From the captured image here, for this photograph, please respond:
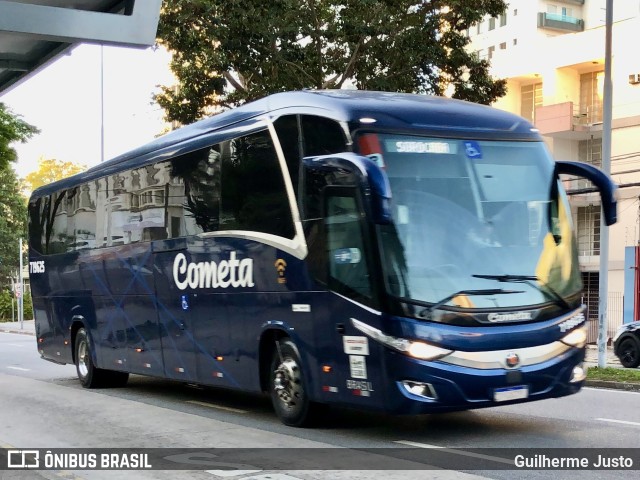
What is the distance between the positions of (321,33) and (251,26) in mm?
1750

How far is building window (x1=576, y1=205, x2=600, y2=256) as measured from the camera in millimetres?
38094

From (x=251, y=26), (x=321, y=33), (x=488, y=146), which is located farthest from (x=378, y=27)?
(x=488, y=146)

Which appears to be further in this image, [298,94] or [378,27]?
[378,27]

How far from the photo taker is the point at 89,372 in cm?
1698

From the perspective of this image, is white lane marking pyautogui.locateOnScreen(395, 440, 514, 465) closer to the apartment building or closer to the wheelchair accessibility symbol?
the wheelchair accessibility symbol

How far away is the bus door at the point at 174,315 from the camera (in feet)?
43.4

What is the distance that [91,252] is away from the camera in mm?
16547

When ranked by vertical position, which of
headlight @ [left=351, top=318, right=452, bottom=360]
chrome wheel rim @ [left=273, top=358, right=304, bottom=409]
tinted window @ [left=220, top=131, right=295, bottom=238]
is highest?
tinted window @ [left=220, top=131, right=295, bottom=238]

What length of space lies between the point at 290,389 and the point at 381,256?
2.33m

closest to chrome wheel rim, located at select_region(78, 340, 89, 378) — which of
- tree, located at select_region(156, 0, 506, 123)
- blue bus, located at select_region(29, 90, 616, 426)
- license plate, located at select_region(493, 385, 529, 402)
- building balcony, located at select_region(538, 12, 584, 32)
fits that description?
blue bus, located at select_region(29, 90, 616, 426)

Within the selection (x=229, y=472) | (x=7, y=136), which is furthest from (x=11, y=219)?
(x=229, y=472)

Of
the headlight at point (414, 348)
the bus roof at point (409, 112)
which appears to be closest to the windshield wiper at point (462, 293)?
the headlight at point (414, 348)

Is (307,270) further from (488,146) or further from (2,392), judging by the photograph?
(2,392)

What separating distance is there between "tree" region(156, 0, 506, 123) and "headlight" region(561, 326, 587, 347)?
49.2 ft
